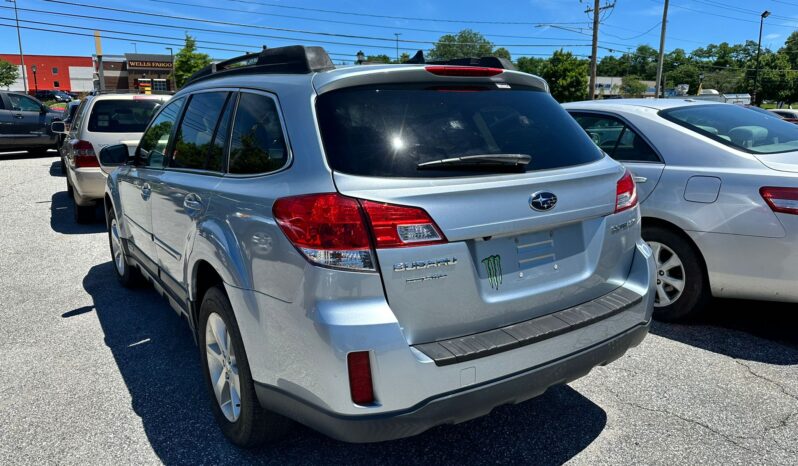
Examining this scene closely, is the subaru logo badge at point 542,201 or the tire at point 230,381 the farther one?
the tire at point 230,381

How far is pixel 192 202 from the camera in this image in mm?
2932

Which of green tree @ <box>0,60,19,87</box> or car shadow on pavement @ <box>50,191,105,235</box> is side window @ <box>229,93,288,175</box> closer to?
car shadow on pavement @ <box>50,191,105,235</box>

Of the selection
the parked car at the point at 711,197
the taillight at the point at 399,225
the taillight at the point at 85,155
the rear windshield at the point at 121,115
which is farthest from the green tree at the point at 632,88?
the taillight at the point at 399,225

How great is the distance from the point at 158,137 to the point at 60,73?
4829 inches

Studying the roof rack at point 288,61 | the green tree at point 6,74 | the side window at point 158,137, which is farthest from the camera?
the green tree at point 6,74

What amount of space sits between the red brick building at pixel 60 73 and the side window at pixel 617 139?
118 meters

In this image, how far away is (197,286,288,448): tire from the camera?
244 centimetres

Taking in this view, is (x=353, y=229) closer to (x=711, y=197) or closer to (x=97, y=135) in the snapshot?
(x=711, y=197)

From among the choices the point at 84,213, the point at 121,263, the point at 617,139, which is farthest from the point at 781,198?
the point at 84,213

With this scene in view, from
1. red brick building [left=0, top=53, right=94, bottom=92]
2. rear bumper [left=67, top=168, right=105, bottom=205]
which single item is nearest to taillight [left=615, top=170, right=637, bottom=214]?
rear bumper [left=67, top=168, right=105, bottom=205]

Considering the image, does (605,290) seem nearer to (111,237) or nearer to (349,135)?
(349,135)

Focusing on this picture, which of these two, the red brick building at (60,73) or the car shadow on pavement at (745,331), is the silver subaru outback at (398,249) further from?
the red brick building at (60,73)

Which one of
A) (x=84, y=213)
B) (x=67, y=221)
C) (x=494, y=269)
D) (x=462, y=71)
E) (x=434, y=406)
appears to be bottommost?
(x=67, y=221)

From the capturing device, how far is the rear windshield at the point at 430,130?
2154 millimetres
